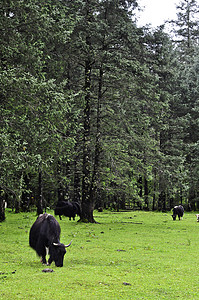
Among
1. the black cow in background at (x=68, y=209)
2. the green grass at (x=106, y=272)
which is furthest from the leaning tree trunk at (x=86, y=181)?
the green grass at (x=106, y=272)

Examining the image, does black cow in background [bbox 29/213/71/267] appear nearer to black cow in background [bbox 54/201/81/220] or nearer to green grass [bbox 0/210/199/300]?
green grass [bbox 0/210/199/300]

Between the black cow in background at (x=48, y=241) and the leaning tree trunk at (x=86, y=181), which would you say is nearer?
the black cow in background at (x=48, y=241)

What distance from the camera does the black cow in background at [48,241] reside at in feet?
28.7

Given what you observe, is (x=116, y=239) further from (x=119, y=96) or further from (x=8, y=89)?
(x=119, y=96)

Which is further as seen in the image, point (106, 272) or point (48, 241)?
point (48, 241)

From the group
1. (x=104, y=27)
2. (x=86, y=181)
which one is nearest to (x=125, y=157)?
(x=86, y=181)

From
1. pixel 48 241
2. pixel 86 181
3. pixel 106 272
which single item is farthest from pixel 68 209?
pixel 106 272

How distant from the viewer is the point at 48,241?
29.4ft

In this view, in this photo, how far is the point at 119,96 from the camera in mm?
22906

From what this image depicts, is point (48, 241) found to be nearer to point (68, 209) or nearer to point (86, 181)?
point (86, 181)

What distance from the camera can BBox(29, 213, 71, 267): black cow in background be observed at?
8734mm

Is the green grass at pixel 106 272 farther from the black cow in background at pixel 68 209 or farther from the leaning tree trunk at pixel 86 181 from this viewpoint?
the black cow in background at pixel 68 209

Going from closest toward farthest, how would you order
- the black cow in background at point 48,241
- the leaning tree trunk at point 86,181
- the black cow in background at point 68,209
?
the black cow in background at point 48,241 < the leaning tree trunk at point 86,181 < the black cow in background at point 68,209

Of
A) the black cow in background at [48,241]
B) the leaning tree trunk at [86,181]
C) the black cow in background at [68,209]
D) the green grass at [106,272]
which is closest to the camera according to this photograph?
the green grass at [106,272]
